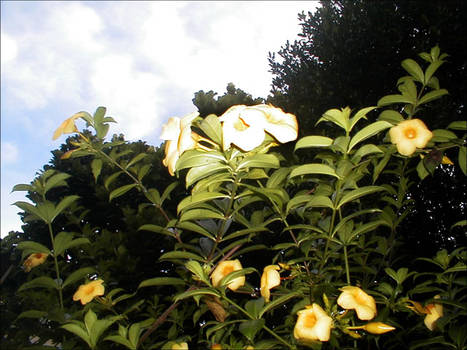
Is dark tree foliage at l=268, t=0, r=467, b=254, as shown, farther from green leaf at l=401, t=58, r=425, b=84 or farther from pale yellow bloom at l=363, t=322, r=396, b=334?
pale yellow bloom at l=363, t=322, r=396, b=334

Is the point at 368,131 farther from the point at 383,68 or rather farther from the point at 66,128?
the point at 383,68

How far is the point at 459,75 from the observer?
436 cm

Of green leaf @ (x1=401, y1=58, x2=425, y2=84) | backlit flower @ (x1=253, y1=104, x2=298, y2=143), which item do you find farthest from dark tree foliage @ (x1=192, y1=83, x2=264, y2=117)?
backlit flower @ (x1=253, y1=104, x2=298, y2=143)

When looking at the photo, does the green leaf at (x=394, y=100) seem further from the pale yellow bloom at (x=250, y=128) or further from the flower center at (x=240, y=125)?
the flower center at (x=240, y=125)

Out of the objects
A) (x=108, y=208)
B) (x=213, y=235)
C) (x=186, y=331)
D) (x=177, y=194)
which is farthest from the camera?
(x=108, y=208)

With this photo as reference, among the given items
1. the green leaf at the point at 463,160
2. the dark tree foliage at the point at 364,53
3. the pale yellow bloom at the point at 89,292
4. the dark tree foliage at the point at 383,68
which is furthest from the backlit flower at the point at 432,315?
the dark tree foliage at the point at 364,53

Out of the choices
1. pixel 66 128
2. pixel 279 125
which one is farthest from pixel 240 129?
pixel 66 128

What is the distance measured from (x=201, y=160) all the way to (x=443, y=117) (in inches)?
142

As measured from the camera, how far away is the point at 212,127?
2.98 feet

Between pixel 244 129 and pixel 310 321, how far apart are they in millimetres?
551

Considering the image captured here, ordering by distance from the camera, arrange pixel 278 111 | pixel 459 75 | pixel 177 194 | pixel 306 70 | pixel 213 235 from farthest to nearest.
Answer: pixel 306 70, pixel 459 75, pixel 177 194, pixel 213 235, pixel 278 111

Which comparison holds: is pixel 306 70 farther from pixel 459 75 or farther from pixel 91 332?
pixel 91 332

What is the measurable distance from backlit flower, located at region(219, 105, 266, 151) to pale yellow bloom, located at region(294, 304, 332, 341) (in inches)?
19.4

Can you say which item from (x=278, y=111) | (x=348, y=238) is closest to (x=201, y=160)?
(x=278, y=111)
